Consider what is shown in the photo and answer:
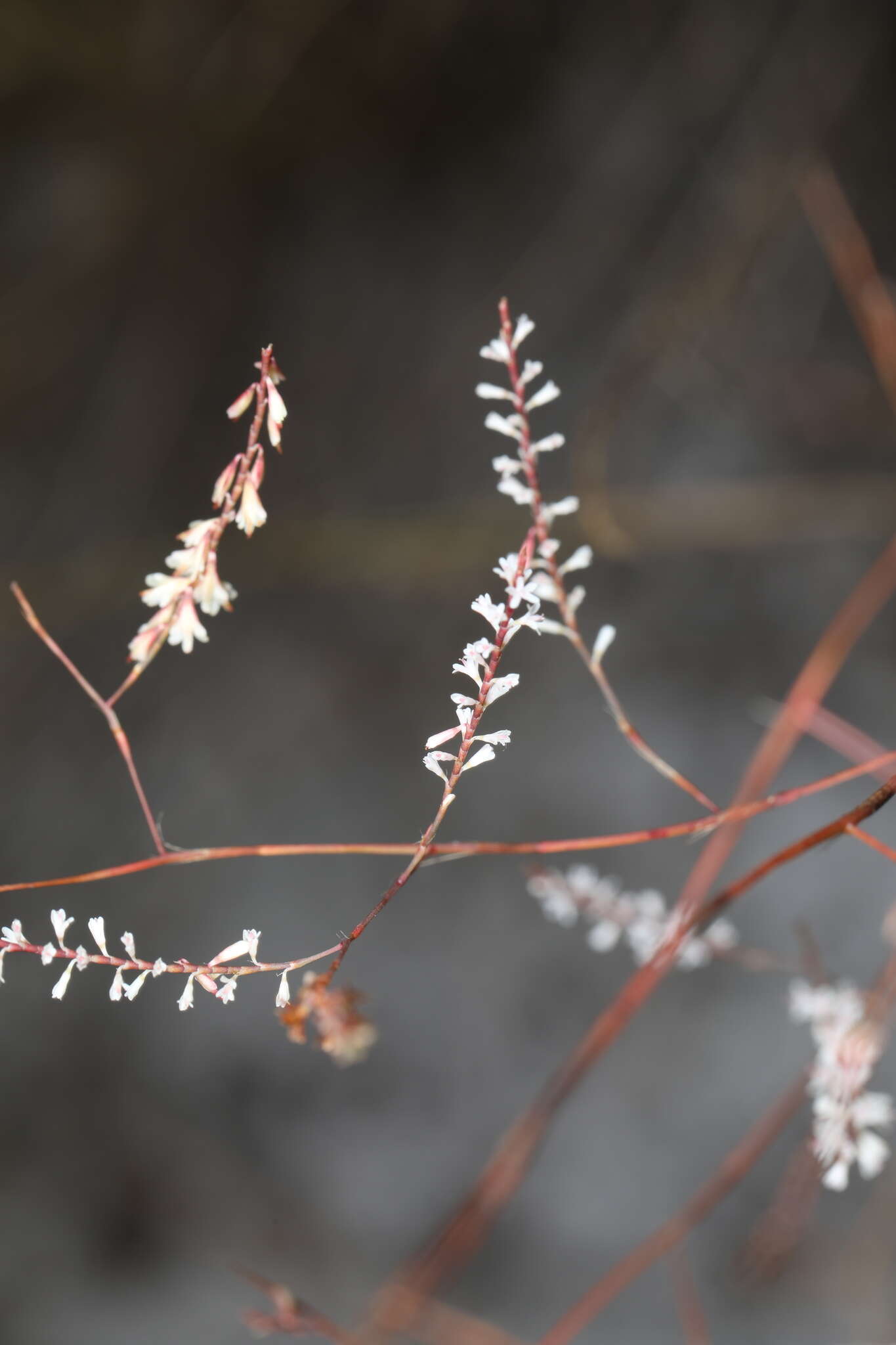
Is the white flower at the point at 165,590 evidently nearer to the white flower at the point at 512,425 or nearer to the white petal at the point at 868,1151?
the white flower at the point at 512,425

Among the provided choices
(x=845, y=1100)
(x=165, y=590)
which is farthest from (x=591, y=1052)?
(x=165, y=590)

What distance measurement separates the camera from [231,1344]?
22.9 inches

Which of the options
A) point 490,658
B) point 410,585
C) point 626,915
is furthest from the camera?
point 410,585

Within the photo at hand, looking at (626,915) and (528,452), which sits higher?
(528,452)

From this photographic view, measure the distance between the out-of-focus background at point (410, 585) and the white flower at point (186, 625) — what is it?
47 centimetres

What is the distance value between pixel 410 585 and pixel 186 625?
0.55m

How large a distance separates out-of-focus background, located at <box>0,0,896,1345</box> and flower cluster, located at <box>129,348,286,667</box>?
46cm

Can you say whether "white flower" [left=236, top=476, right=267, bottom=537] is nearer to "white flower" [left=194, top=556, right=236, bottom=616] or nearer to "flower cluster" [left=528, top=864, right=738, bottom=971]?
"white flower" [left=194, top=556, right=236, bottom=616]

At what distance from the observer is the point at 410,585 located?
693mm

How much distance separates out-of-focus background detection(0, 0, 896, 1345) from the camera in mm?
596

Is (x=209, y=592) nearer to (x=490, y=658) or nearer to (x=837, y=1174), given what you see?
(x=490, y=658)

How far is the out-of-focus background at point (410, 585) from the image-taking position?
0.60 meters

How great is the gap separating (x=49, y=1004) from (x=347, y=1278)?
27cm

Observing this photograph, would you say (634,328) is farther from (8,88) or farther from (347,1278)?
(347,1278)
